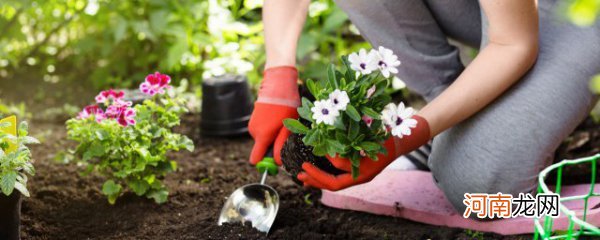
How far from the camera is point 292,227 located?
1979 millimetres

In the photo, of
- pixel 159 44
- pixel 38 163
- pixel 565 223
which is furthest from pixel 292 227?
pixel 159 44

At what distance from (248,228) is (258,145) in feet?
0.72

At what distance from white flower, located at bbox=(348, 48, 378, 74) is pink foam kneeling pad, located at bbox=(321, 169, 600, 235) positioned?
651 millimetres

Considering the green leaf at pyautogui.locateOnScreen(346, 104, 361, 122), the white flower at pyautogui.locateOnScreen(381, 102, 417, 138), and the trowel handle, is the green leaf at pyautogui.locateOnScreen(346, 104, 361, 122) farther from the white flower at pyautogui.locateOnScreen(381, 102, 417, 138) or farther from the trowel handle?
the trowel handle

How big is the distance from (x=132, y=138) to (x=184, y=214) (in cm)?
27

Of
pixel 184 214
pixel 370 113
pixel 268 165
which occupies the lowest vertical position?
pixel 184 214

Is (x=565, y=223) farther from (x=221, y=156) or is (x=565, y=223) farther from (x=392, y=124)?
(x=221, y=156)

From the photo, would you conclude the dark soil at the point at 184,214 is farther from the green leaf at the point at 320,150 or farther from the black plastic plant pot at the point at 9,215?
the green leaf at the point at 320,150

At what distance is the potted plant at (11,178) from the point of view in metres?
1.59

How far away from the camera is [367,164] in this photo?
1.73 m

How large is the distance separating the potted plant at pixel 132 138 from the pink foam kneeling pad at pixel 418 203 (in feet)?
1.63

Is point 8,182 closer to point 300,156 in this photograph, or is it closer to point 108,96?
point 108,96

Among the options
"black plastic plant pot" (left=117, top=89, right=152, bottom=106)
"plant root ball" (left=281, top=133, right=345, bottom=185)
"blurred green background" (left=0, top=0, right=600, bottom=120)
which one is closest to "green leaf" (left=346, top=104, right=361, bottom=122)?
"plant root ball" (left=281, top=133, right=345, bottom=185)

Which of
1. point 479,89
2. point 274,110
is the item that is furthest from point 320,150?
point 479,89
